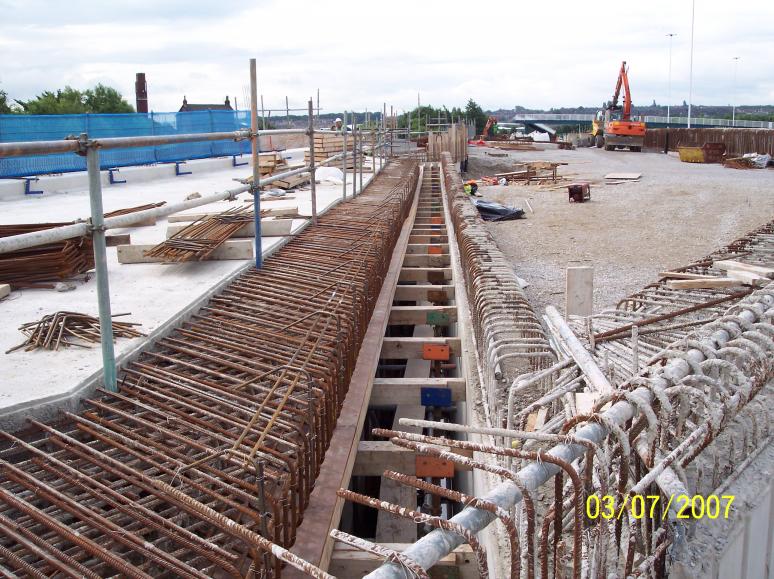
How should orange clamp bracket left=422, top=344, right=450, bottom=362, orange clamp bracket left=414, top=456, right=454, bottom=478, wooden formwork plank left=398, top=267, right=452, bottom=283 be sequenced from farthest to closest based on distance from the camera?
wooden formwork plank left=398, top=267, right=452, bottom=283 → orange clamp bracket left=422, top=344, right=450, bottom=362 → orange clamp bracket left=414, top=456, right=454, bottom=478

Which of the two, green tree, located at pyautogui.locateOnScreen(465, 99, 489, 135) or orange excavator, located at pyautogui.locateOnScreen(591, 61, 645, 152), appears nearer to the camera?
orange excavator, located at pyautogui.locateOnScreen(591, 61, 645, 152)

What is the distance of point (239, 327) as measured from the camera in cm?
509

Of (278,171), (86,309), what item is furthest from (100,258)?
(278,171)

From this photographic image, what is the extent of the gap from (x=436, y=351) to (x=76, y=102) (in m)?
57.4

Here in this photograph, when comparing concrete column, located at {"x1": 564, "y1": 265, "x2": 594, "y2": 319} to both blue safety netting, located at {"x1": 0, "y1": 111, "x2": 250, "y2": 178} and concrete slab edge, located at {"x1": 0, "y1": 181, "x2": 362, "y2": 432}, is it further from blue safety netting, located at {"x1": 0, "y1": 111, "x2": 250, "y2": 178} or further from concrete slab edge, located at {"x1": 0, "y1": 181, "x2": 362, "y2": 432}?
blue safety netting, located at {"x1": 0, "y1": 111, "x2": 250, "y2": 178}

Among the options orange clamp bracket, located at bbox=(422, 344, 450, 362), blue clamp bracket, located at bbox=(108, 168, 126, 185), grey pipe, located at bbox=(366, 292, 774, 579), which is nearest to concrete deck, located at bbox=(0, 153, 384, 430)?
orange clamp bracket, located at bbox=(422, 344, 450, 362)

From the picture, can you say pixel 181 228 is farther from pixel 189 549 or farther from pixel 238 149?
pixel 238 149

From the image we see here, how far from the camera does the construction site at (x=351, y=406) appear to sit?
2314 mm

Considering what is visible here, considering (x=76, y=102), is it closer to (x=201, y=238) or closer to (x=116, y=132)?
(x=116, y=132)

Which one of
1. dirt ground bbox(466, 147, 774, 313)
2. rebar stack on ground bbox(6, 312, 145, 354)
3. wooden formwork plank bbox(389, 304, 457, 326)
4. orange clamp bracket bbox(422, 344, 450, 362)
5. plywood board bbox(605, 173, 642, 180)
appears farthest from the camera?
plywood board bbox(605, 173, 642, 180)

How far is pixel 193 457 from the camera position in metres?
3.30

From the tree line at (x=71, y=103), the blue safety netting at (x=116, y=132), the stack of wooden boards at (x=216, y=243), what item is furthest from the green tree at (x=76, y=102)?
the stack of wooden boards at (x=216, y=243)

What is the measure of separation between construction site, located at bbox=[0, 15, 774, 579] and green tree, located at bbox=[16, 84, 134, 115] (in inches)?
1730

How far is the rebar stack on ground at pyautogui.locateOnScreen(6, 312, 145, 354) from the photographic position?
4.41 meters
